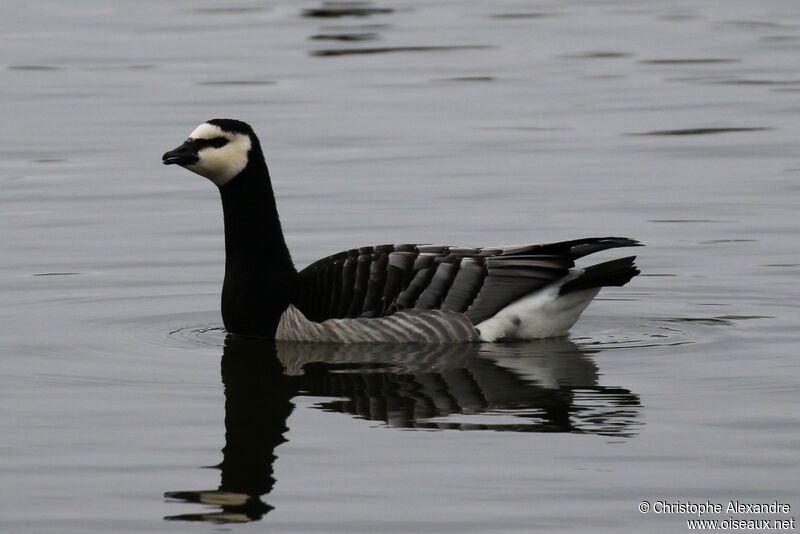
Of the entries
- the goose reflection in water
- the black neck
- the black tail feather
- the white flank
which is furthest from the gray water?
the black tail feather

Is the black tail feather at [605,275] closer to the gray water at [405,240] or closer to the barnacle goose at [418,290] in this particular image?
the barnacle goose at [418,290]

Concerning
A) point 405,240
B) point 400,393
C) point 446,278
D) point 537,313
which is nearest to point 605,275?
point 537,313

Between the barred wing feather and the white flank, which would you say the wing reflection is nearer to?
the white flank

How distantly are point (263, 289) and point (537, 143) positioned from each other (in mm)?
9168

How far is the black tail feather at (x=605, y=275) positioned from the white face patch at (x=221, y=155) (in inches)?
114

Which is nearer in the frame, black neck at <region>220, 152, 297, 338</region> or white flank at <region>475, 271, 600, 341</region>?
white flank at <region>475, 271, 600, 341</region>

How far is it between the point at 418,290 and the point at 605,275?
1491mm

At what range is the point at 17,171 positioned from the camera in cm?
2152

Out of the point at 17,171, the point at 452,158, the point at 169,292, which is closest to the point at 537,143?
the point at 452,158

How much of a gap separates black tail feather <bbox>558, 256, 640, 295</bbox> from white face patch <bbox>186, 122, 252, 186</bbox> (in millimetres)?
2907

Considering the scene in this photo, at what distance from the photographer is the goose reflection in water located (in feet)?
33.8

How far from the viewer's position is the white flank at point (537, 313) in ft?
44.5

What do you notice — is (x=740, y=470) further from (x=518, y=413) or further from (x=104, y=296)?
(x=104, y=296)

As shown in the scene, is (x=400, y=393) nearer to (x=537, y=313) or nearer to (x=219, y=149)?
(x=537, y=313)
